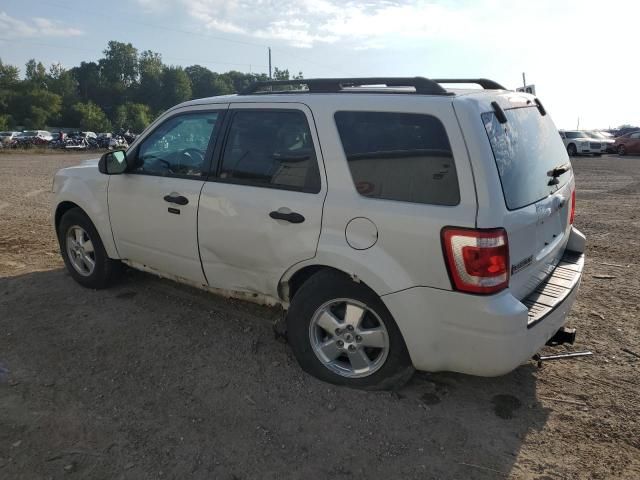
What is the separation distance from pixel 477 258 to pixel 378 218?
0.59 m

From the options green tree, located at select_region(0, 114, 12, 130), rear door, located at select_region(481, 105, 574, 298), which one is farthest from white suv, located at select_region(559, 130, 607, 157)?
green tree, located at select_region(0, 114, 12, 130)

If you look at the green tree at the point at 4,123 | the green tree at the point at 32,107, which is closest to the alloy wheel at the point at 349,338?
the green tree at the point at 4,123

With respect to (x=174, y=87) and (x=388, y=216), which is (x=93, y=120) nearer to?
(x=174, y=87)

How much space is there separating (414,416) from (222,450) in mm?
1120

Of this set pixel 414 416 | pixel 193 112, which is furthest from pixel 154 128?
pixel 414 416

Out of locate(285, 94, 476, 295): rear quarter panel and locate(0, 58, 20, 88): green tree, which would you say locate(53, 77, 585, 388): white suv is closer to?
locate(285, 94, 476, 295): rear quarter panel

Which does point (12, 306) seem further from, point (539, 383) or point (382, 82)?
point (539, 383)

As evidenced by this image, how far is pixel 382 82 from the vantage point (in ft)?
10.2

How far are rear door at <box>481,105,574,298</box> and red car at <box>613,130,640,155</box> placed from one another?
2839 cm

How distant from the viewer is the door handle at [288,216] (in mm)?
3168

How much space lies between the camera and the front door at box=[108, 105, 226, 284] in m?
3.80

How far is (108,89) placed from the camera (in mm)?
126500

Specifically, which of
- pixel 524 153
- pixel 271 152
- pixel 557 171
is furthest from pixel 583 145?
pixel 271 152

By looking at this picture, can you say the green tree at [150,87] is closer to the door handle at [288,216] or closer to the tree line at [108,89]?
the tree line at [108,89]
